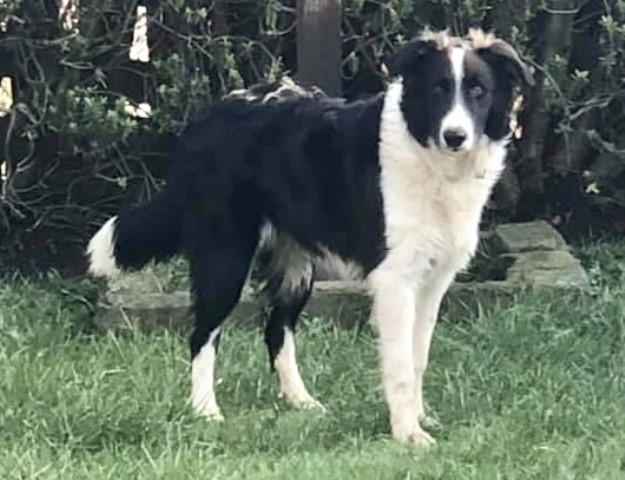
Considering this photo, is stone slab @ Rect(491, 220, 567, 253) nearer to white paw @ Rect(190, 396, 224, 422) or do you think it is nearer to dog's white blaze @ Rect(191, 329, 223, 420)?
dog's white blaze @ Rect(191, 329, 223, 420)

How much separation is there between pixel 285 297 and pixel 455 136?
1.27 meters

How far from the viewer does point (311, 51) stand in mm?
6902

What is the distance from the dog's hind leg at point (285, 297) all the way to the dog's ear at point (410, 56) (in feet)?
2.98

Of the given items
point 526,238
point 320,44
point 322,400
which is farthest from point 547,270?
point 322,400

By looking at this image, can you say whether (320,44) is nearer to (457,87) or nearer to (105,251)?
(105,251)

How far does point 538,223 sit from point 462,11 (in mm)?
1210

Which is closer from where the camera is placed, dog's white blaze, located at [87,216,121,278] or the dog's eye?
the dog's eye

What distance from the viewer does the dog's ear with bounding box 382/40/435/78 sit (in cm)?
509

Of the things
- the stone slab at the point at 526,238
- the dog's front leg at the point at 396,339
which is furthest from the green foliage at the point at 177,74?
the dog's front leg at the point at 396,339

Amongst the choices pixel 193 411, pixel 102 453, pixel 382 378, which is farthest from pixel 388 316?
pixel 102 453

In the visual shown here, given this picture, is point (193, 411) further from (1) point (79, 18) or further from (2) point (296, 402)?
(1) point (79, 18)

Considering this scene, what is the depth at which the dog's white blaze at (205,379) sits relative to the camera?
17.8 ft

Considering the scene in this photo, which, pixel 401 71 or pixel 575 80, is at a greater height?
pixel 401 71

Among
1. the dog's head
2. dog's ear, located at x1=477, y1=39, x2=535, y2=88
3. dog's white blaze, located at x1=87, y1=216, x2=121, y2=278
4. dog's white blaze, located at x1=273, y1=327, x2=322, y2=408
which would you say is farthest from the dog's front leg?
dog's white blaze, located at x1=87, y1=216, x2=121, y2=278
